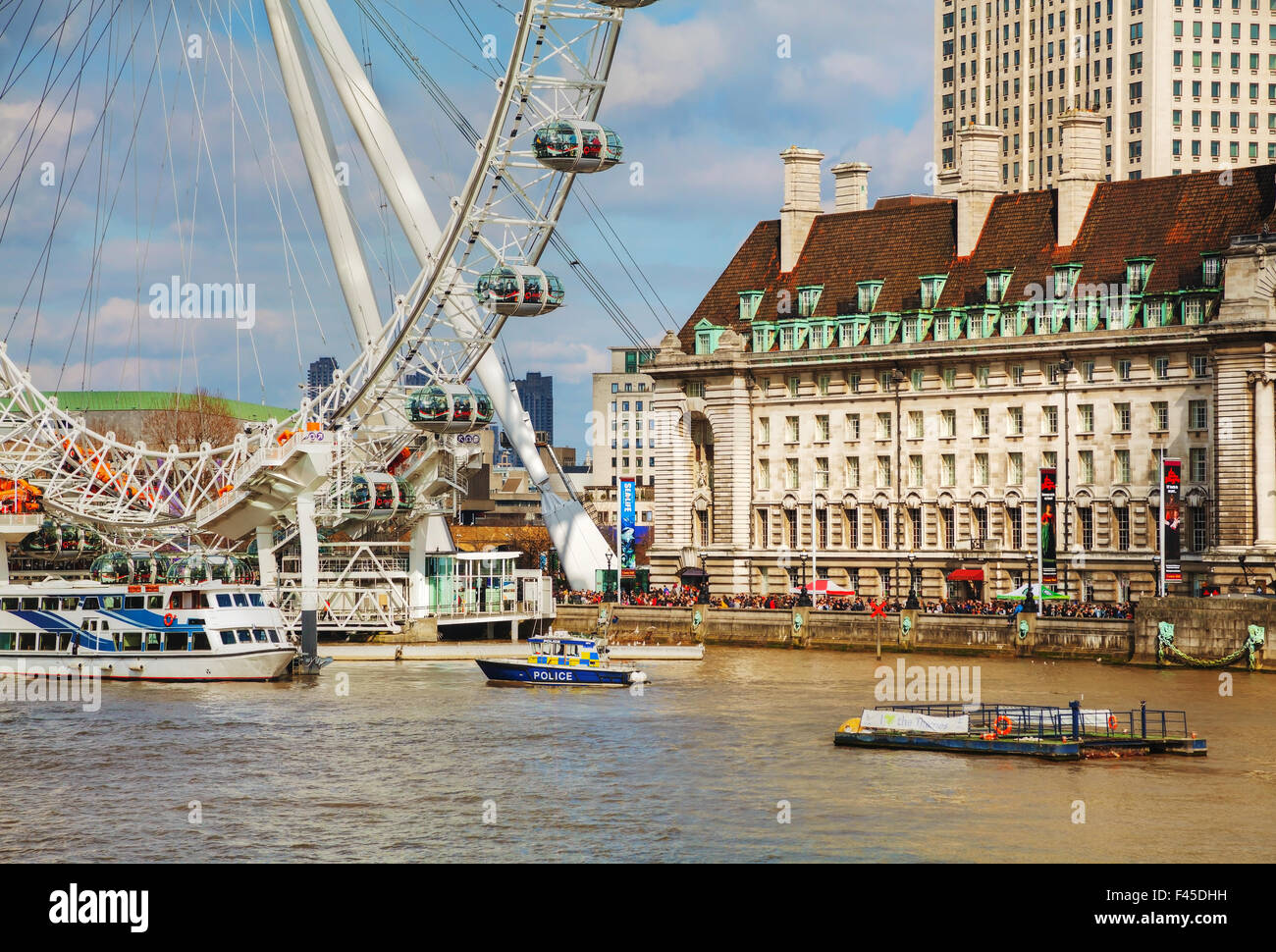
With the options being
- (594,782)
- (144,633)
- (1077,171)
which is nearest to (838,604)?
(1077,171)

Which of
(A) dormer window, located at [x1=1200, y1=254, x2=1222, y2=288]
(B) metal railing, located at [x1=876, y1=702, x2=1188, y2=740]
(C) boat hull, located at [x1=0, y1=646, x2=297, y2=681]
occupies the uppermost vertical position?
(A) dormer window, located at [x1=1200, y1=254, x2=1222, y2=288]

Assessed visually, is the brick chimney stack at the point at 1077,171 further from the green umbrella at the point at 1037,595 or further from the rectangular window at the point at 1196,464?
the green umbrella at the point at 1037,595

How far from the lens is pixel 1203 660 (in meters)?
84.2

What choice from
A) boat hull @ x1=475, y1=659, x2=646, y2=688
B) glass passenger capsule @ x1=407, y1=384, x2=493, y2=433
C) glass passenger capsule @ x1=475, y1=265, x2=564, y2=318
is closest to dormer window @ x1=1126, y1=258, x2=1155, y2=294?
glass passenger capsule @ x1=475, y1=265, x2=564, y2=318

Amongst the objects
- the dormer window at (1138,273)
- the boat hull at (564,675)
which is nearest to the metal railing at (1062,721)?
the boat hull at (564,675)

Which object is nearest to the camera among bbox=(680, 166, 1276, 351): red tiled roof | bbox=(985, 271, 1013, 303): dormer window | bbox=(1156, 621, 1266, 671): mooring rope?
bbox=(1156, 621, 1266, 671): mooring rope

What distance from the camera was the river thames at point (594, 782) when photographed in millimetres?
49344

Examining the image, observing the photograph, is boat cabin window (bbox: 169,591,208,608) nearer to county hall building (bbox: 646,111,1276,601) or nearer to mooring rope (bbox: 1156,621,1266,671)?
county hall building (bbox: 646,111,1276,601)

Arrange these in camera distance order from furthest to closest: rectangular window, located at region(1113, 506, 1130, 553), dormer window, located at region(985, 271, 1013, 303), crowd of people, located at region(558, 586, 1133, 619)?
1. dormer window, located at region(985, 271, 1013, 303)
2. rectangular window, located at region(1113, 506, 1130, 553)
3. crowd of people, located at region(558, 586, 1133, 619)

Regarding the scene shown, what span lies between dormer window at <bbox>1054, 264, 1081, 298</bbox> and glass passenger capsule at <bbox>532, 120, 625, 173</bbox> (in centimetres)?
2789

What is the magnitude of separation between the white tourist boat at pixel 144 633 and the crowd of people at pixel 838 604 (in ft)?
78.9

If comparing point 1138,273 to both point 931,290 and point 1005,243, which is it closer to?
point 1005,243

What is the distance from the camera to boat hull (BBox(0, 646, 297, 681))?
8381 centimetres
